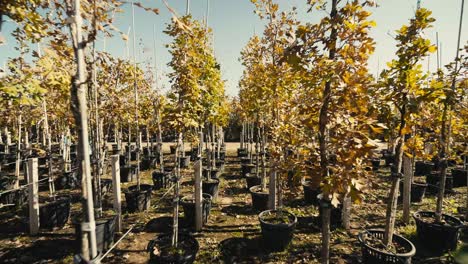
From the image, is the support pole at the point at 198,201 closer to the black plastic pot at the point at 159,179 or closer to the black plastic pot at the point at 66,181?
the black plastic pot at the point at 159,179

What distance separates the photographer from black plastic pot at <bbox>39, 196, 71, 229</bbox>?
6414 mm

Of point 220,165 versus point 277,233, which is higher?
point 220,165

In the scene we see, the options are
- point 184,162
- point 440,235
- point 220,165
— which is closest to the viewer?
point 440,235

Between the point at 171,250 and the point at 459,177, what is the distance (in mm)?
11112

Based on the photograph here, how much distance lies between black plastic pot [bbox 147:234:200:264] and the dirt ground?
453mm

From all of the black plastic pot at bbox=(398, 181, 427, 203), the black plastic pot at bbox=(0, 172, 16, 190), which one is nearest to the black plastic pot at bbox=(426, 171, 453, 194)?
the black plastic pot at bbox=(398, 181, 427, 203)

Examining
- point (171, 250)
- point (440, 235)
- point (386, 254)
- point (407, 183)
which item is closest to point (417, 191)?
point (407, 183)

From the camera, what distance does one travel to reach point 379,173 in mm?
12312

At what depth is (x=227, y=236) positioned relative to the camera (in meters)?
6.24

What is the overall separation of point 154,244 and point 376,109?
4523 mm

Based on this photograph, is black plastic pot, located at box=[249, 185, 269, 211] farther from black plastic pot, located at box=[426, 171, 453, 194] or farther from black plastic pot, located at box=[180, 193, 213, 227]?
black plastic pot, located at box=[426, 171, 453, 194]

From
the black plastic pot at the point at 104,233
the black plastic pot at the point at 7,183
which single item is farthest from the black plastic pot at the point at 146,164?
the black plastic pot at the point at 104,233

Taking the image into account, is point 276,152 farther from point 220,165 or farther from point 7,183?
point 7,183

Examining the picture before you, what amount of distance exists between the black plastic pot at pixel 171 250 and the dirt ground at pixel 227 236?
453 millimetres
